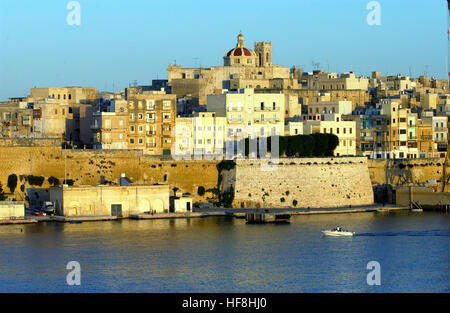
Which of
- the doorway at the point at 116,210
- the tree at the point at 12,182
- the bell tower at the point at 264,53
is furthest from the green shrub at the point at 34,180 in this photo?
the bell tower at the point at 264,53

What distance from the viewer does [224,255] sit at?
3862 centimetres

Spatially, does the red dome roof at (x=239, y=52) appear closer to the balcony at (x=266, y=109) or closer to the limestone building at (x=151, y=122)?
the balcony at (x=266, y=109)

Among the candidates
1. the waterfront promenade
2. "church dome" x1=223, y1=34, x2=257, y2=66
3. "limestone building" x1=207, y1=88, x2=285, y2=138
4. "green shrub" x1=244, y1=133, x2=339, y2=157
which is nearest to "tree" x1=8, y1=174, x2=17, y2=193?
the waterfront promenade

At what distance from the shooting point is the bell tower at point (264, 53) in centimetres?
7256

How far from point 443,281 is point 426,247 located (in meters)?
5.92

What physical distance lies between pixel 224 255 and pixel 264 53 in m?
35.3

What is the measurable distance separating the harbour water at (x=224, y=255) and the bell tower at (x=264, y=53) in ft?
83.8

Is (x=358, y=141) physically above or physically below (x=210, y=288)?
above

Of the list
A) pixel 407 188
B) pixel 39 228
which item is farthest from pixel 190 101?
pixel 39 228

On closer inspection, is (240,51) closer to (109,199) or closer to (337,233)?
(109,199)

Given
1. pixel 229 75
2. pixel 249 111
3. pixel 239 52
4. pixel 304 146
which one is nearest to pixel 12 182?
pixel 249 111

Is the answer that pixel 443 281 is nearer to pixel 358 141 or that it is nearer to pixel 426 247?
pixel 426 247

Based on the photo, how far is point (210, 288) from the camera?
109 ft
